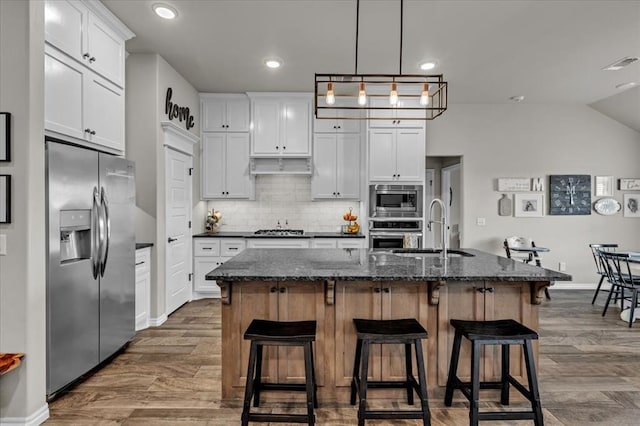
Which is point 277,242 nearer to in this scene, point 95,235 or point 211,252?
point 211,252

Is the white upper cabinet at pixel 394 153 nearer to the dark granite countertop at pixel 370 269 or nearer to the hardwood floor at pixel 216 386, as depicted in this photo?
the dark granite countertop at pixel 370 269

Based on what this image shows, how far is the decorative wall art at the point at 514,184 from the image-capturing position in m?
5.95

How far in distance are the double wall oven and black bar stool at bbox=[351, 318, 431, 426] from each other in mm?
2768

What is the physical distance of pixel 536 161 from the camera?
5.96 meters

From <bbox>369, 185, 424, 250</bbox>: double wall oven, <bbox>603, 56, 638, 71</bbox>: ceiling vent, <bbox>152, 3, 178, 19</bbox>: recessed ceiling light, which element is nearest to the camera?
<bbox>152, 3, 178, 19</bbox>: recessed ceiling light

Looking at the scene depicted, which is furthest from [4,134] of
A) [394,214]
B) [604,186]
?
[604,186]

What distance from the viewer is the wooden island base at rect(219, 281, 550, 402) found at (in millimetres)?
2447

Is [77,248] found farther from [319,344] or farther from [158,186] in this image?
[319,344]

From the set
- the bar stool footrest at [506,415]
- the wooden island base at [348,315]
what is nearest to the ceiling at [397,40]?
the wooden island base at [348,315]

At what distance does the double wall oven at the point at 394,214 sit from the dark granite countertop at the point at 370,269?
7.08ft

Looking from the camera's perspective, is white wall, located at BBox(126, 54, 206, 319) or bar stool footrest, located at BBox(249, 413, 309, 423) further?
white wall, located at BBox(126, 54, 206, 319)

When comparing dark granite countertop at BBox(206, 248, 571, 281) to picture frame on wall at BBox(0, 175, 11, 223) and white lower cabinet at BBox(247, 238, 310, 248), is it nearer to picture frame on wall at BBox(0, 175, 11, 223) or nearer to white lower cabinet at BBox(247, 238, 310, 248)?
picture frame on wall at BBox(0, 175, 11, 223)

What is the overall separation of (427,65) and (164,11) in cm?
288

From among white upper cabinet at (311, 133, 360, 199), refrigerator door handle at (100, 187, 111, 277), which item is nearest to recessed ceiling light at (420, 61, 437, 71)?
white upper cabinet at (311, 133, 360, 199)
